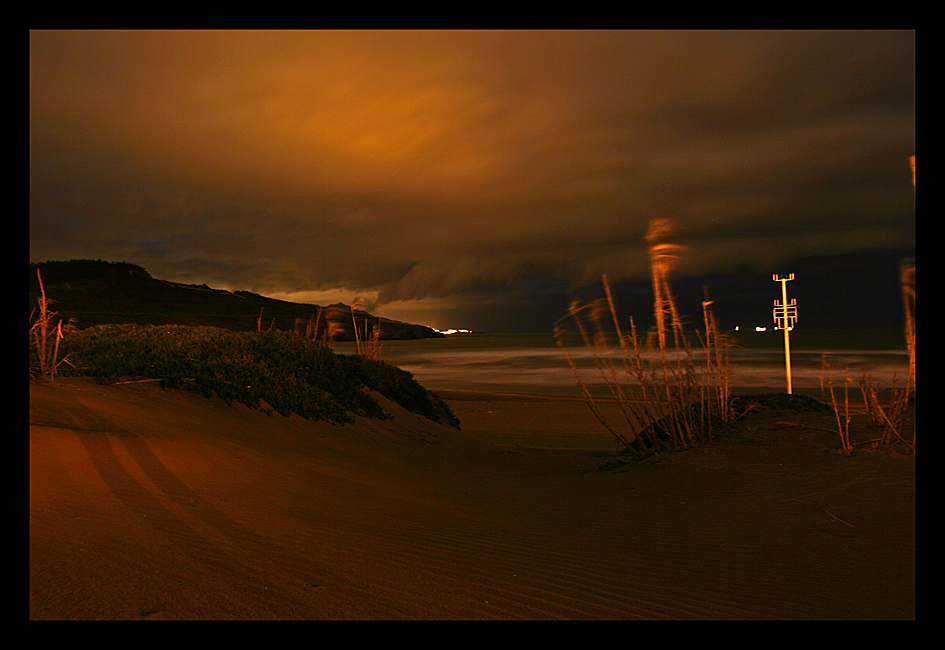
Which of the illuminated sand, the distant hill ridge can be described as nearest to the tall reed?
the illuminated sand

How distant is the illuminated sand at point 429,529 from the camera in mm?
2982

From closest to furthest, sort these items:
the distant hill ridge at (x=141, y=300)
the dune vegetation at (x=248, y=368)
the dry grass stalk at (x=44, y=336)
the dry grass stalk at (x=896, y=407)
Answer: the dry grass stalk at (x=896, y=407) < the dry grass stalk at (x=44, y=336) < the dune vegetation at (x=248, y=368) < the distant hill ridge at (x=141, y=300)

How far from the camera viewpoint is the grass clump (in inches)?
374

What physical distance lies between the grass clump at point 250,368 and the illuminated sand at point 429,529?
1091mm

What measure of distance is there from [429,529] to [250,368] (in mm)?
7087

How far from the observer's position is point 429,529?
4.51m

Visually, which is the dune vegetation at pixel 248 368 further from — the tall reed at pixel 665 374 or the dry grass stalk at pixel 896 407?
the dry grass stalk at pixel 896 407

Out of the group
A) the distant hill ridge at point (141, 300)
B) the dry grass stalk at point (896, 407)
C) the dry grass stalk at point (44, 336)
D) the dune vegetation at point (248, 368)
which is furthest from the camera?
the distant hill ridge at point (141, 300)

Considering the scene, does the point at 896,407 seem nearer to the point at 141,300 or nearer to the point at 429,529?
the point at 429,529

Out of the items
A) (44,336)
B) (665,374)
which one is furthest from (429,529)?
(44,336)

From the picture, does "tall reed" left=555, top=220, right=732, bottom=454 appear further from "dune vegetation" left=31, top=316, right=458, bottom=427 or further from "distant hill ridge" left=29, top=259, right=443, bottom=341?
"distant hill ridge" left=29, top=259, right=443, bottom=341

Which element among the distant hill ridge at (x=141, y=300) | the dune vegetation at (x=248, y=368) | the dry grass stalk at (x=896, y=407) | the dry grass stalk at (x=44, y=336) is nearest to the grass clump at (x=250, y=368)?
the dune vegetation at (x=248, y=368)

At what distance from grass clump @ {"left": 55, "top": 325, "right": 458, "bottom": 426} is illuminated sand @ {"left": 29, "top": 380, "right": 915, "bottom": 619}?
1.09 metres
